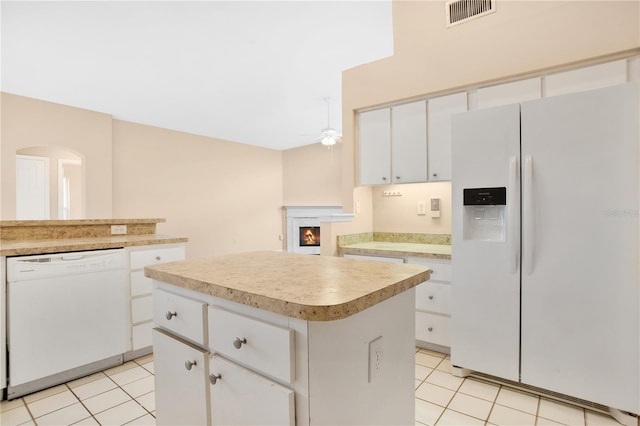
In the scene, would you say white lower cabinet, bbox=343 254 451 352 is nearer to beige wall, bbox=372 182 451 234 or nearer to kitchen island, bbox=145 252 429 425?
beige wall, bbox=372 182 451 234

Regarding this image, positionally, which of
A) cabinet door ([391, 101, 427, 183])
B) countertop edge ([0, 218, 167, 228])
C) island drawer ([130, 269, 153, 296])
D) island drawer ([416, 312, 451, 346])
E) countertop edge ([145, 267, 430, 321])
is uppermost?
cabinet door ([391, 101, 427, 183])

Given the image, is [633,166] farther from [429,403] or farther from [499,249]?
[429,403]

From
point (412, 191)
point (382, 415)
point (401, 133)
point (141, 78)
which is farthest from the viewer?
point (141, 78)

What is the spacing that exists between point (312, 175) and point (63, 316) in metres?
5.39

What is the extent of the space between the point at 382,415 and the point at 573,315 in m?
1.47

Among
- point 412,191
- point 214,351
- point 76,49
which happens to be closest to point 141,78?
point 76,49

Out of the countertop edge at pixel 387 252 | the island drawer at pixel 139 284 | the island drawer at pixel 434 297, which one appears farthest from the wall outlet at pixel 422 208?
the island drawer at pixel 139 284

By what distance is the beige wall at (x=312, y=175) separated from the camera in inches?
266

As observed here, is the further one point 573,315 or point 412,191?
point 412,191

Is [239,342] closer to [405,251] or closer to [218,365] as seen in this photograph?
[218,365]

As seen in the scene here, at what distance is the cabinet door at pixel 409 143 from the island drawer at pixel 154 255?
2.06m

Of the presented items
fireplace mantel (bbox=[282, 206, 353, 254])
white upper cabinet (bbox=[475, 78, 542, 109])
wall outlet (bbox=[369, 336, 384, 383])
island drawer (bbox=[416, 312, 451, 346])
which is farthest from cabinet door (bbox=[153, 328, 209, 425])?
fireplace mantel (bbox=[282, 206, 353, 254])

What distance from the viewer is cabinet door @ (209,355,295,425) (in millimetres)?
872

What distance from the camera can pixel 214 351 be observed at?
1094 mm
